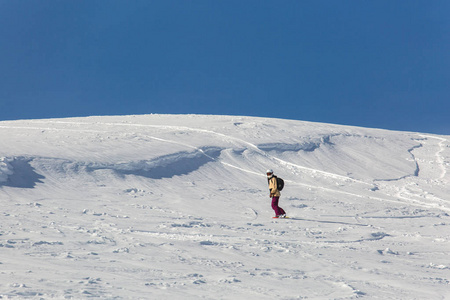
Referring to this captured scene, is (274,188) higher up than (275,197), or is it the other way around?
(274,188)

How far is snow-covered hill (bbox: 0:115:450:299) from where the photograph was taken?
6.52m

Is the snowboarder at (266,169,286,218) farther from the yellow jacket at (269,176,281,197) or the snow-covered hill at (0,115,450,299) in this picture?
the snow-covered hill at (0,115,450,299)

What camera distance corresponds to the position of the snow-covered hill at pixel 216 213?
257 inches

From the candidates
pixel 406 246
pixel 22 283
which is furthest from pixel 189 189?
pixel 22 283

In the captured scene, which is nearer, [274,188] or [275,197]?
[275,197]

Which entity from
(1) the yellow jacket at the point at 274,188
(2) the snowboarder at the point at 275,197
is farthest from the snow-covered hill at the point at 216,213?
(1) the yellow jacket at the point at 274,188

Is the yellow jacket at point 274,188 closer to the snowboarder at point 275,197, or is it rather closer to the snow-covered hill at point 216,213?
the snowboarder at point 275,197

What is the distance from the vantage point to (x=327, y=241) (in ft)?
31.7

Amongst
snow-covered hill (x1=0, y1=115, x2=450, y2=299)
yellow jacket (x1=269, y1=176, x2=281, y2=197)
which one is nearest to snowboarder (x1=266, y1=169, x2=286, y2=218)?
yellow jacket (x1=269, y1=176, x2=281, y2=197)

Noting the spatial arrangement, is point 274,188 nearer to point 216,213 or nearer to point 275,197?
point 275,197

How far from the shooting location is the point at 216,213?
38.7ft

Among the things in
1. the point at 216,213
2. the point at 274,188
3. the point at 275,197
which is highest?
the point at 274,188

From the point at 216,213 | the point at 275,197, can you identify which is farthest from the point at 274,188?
the point at 216,213

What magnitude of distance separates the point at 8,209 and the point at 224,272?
5.21 meters
